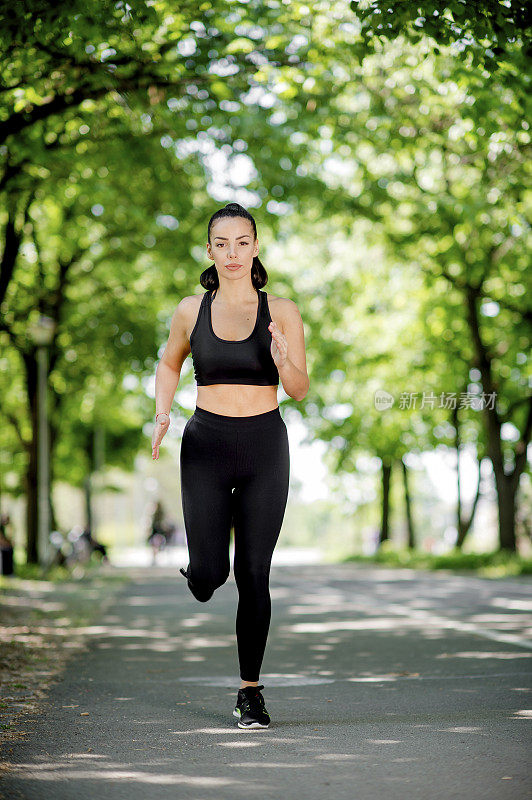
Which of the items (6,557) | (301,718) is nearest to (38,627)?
(301,718)

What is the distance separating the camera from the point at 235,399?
16.8 feet

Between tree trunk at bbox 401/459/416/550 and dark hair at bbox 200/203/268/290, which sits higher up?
dark hair at bbox 200/203/268/290

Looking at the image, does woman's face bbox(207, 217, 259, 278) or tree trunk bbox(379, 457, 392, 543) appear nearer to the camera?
woman's face bbox(207, 217, 259, 278)

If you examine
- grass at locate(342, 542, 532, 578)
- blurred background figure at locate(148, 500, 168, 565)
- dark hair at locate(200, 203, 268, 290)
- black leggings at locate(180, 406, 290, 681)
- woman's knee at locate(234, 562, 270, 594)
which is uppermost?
dark hair at locate(200, 203, 268, 290)

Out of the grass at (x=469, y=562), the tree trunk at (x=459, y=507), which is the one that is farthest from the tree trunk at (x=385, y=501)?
the grass at (x=469, y=562)

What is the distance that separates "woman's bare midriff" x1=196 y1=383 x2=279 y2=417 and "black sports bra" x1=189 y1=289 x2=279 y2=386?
0.03m

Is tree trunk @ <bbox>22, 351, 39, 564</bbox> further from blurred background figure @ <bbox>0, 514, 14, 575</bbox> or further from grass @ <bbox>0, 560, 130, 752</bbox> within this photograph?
blurred background figure @ <bbox>0, 514, 14, 575</bbox>

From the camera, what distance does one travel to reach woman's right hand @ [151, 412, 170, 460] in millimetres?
5129

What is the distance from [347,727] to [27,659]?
13.3 ft

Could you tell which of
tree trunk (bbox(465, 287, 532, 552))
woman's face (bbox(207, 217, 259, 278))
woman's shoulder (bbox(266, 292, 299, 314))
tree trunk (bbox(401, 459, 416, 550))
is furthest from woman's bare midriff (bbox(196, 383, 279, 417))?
tree trunk (bbox(401, 459, 416, 550))

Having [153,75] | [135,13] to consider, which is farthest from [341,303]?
[135,13]

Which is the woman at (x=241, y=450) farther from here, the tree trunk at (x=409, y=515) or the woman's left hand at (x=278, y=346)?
the tree trunk at (x=409, y=515)

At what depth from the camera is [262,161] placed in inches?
598

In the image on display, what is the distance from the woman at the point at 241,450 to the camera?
5.10 meters
